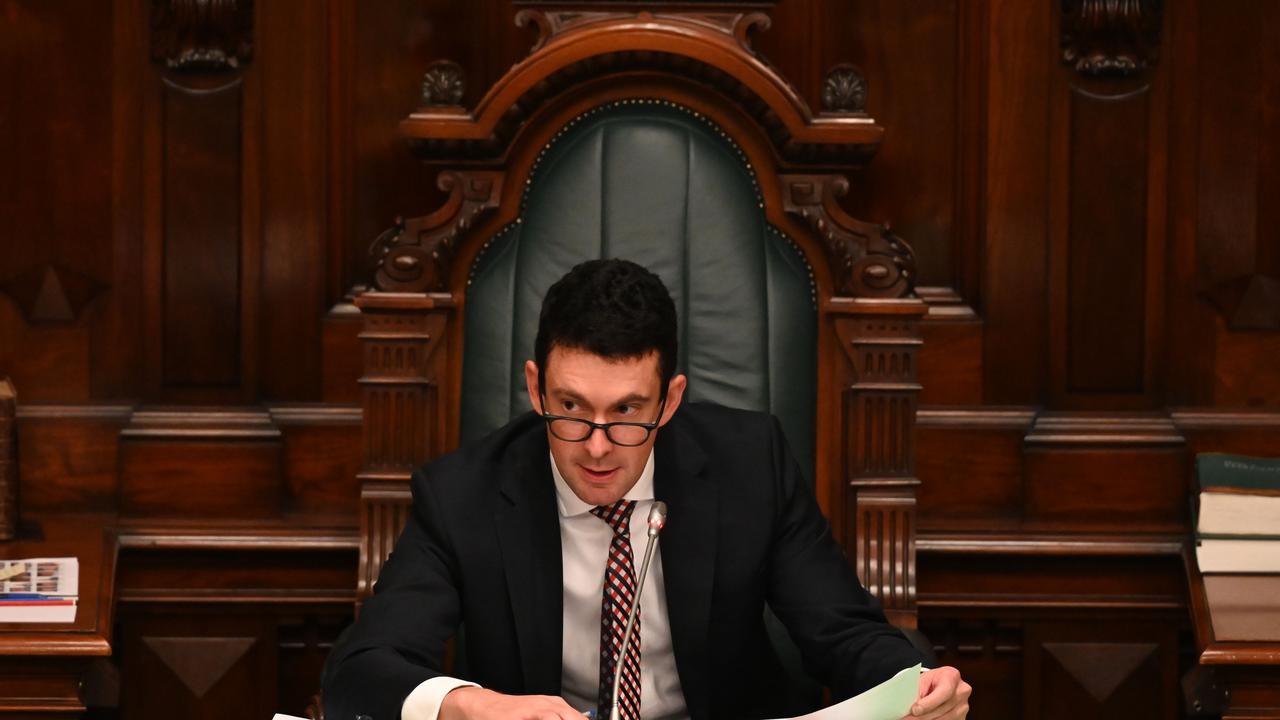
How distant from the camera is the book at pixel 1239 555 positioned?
289 cm

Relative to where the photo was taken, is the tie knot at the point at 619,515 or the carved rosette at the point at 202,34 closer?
the tie knot at the point at 619,515

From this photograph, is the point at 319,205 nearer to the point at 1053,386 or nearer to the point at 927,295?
the point at 927,295

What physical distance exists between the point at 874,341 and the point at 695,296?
331 millimetres

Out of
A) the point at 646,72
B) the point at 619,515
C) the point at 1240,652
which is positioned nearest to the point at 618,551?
the point at 619,515

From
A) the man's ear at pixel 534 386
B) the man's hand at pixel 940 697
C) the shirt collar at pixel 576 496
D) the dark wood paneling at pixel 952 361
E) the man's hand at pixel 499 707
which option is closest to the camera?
the man's hand at pixel 499 707

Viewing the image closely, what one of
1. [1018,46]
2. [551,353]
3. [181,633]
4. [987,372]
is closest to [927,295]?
[987,372]

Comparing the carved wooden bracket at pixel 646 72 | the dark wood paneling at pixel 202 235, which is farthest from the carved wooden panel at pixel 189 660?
the carved wooden bracket at pixel 646 72

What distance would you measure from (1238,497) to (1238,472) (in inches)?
3.1

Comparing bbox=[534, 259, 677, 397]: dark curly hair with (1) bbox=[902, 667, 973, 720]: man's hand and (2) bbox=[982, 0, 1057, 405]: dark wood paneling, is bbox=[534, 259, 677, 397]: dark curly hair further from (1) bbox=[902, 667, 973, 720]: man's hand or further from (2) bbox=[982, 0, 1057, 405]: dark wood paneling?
(2) bbox=[982, 0, 1057, 405]: dark wood paneling

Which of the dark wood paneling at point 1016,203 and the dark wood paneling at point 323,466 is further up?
the dark wood paneling at point 1016,203

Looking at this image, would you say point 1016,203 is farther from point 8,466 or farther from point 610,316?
point 8,466

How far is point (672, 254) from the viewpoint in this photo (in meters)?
2.88

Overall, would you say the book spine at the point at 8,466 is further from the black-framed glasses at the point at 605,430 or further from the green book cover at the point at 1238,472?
the green book cover at the point at 1238,472

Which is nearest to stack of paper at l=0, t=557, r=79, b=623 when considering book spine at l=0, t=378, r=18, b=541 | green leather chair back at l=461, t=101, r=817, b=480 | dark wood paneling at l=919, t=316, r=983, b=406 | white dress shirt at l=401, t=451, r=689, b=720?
book spine at l=0, t=378, r=18, b=541
